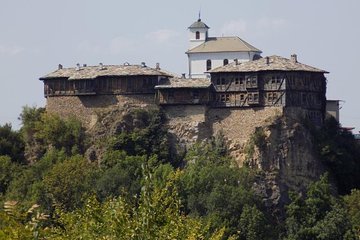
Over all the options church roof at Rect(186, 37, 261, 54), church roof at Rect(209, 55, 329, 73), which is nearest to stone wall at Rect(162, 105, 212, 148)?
church roof at Rect(209, 55, 329, 73)

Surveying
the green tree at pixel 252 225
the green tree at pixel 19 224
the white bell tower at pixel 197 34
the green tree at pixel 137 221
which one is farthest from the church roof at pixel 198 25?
the green tree at pixel 19 224

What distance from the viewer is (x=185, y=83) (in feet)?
280

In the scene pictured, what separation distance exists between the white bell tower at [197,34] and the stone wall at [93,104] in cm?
1235

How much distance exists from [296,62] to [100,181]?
15448 mm

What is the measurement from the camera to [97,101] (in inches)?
3428

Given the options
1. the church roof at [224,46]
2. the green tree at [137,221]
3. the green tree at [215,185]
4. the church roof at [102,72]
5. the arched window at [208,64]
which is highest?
the church roof at [224,46]

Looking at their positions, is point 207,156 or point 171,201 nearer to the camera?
point 171,201

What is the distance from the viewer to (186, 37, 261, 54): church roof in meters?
95.1

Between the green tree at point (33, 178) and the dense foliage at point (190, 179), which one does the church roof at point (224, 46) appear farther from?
the green tree at point (33, 178)

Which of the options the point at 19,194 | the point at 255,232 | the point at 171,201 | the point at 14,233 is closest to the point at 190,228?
the point at 171,201

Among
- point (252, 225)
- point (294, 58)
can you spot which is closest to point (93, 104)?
point (294, 58)

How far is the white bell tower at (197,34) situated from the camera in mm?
97688

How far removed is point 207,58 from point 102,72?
34.1 feet

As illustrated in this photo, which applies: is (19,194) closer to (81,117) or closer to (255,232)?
(81,117)
